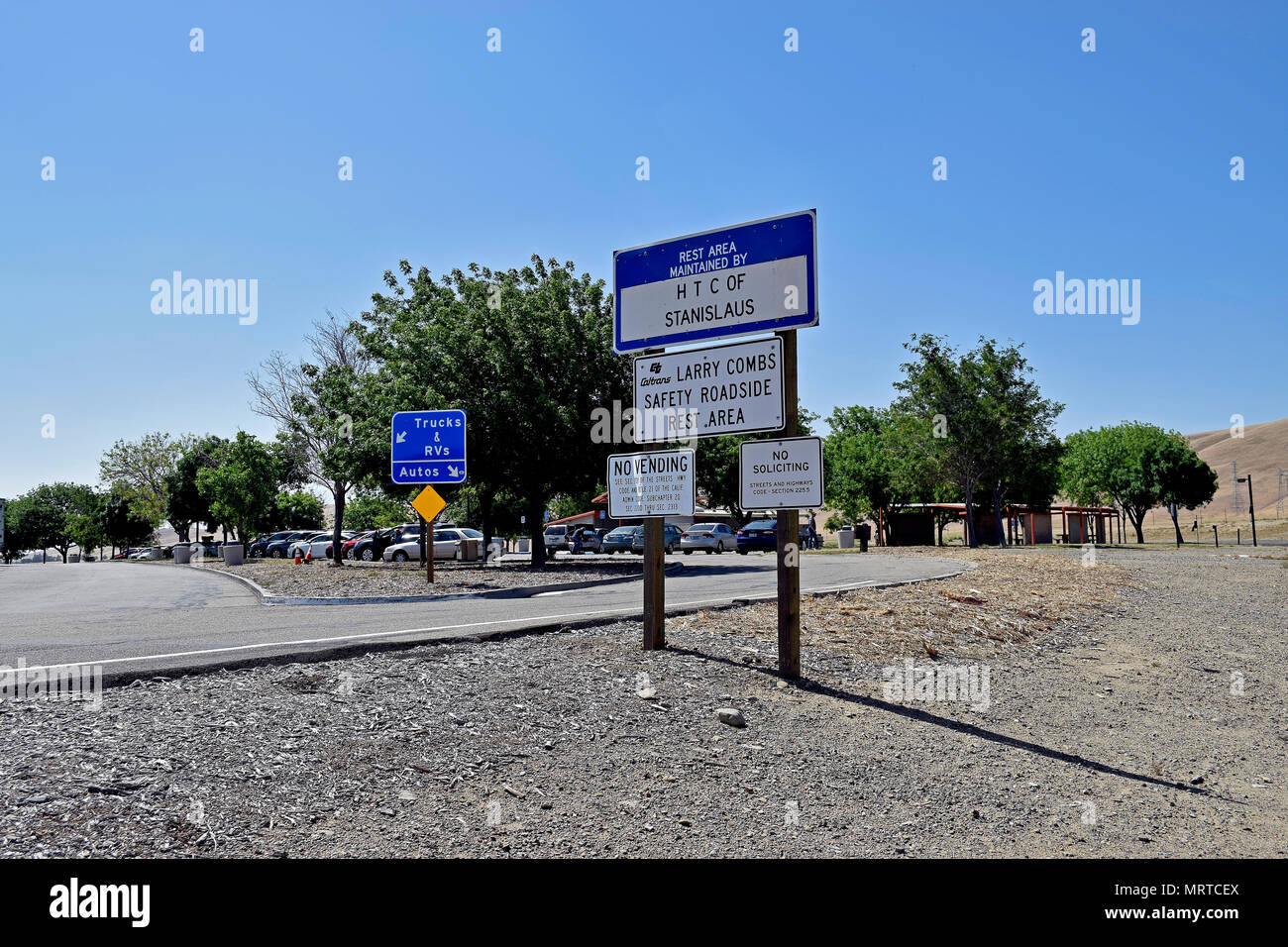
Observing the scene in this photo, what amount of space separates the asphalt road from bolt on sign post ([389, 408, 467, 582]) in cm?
447

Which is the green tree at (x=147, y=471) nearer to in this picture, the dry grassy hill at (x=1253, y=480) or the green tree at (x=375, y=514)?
the green tree at (x=375, y=514)

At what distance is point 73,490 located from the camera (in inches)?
4808

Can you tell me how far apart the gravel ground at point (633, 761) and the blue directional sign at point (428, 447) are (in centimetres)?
1256

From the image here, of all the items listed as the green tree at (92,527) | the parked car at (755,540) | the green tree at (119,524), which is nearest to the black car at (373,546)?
the parked car at (755,540)

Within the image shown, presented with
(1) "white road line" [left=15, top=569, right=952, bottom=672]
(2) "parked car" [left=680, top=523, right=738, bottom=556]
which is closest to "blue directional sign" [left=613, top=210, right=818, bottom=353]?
(1) "white road line" [left=15, top=569, right=952, bottom=672]

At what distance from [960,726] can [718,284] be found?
4.32 m

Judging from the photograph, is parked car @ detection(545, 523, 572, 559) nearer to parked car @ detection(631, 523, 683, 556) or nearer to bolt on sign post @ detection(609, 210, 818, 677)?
parked car @ detection(631, 523, 683, 556)

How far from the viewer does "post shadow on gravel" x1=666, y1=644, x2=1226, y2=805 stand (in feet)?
18.5

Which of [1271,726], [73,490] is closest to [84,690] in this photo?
[1271,726]

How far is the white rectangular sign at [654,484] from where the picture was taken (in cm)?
798

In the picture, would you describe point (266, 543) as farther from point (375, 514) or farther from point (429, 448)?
point (429, 448)
